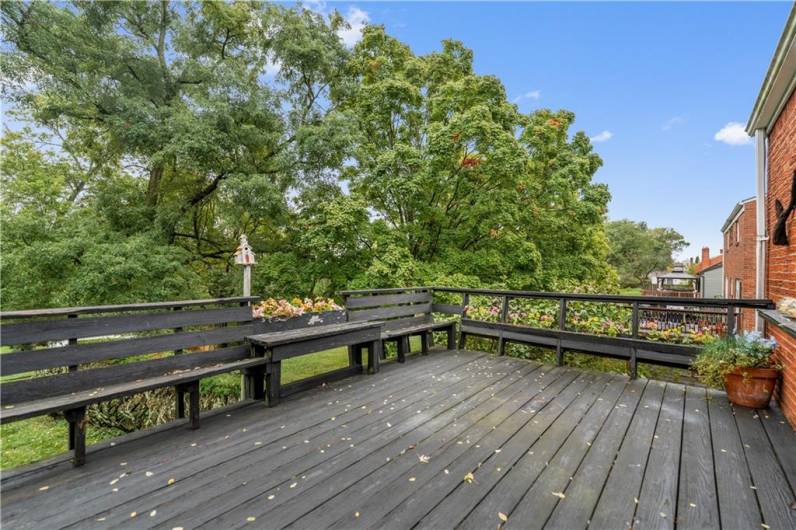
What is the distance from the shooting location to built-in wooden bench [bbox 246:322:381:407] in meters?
3.08

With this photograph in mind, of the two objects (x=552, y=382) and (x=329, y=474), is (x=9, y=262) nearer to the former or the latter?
(x=329, y=474)

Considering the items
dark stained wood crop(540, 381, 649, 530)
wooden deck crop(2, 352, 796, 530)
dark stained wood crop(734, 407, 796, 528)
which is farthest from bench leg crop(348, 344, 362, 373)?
dark stained wood crop(734, 407, 796, 528)

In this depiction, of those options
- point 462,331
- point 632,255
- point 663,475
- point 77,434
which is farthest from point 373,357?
point 632,255

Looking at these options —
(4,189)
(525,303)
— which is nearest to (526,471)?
(525,303)

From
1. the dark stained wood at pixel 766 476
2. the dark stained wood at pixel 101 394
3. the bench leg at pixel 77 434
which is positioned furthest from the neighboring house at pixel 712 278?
the bench leg at pixel 77 434

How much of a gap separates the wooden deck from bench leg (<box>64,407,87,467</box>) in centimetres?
7

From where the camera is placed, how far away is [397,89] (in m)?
8.93

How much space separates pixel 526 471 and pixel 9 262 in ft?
29.9

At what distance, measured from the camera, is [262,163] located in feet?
29.3

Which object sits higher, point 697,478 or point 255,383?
point 255,383

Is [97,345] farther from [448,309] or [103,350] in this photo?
[448,309]

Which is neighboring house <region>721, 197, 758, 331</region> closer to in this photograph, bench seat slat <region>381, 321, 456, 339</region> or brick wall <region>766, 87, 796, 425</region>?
brick wall <region>766, 87, 796, 425</region>

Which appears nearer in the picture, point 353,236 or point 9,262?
point 9,262

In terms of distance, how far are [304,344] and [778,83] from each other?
4.72 metres
